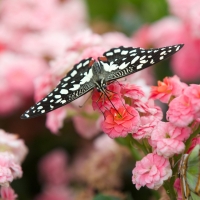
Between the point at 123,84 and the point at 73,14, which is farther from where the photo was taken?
the point at 73,14

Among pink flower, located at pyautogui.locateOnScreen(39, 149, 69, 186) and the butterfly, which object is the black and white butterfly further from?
pink flower, located at pyautogui.locateOnScreen(39, 149, 69, 186)

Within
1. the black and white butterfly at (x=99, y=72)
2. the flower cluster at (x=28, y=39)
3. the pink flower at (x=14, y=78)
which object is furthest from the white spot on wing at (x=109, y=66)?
the pink flower at (x=14, y=78)

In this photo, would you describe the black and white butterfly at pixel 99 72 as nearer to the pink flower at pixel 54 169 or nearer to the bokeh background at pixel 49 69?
the bokeh background at pixel 49 69

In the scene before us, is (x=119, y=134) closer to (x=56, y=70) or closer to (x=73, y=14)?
(x=56, y=70)

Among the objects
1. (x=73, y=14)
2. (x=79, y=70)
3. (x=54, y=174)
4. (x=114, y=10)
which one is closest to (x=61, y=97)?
(x=79, y=70)

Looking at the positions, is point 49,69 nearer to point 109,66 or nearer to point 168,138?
point 109,66

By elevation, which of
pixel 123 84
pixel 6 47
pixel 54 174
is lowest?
pixel 54 174

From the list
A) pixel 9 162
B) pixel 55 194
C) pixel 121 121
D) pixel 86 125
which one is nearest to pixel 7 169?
pixel 9 162
